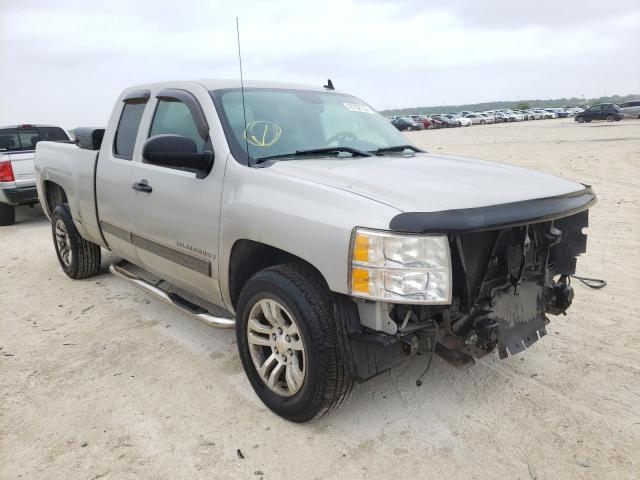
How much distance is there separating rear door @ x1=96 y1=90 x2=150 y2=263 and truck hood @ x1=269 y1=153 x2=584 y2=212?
1641 millimetres

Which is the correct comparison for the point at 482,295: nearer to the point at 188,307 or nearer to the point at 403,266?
the point at 403,266

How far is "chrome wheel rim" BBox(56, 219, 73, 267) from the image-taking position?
5.41 metres

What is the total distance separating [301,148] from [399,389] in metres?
1.63

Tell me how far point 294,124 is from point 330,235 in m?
1.35

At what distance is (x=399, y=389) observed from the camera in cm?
309

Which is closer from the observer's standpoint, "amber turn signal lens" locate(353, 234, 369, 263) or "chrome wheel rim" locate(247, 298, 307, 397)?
"amber turn signal lens" locate(353, 234, 369, 263)

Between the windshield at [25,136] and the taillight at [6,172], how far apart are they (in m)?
0.65

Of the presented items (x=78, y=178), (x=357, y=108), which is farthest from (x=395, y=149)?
(x=78, y=178)

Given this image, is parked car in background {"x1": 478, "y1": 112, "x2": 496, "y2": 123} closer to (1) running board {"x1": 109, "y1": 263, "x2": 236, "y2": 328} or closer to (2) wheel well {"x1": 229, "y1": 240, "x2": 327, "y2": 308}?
(1) running board {"x1": 109, "y1": 263, "x2": 236, "y2": 328}

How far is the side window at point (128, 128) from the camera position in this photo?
4.07 metres

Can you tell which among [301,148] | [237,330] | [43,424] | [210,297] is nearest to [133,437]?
[43,424]

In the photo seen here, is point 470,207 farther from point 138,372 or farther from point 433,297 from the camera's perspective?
point 138,372

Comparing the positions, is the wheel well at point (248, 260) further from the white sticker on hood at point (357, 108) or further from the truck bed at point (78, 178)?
the truck bed at point (78, 178)

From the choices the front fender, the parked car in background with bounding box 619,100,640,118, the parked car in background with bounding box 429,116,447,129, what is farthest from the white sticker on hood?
the parked car in background with bounding box 429,116,447,129
